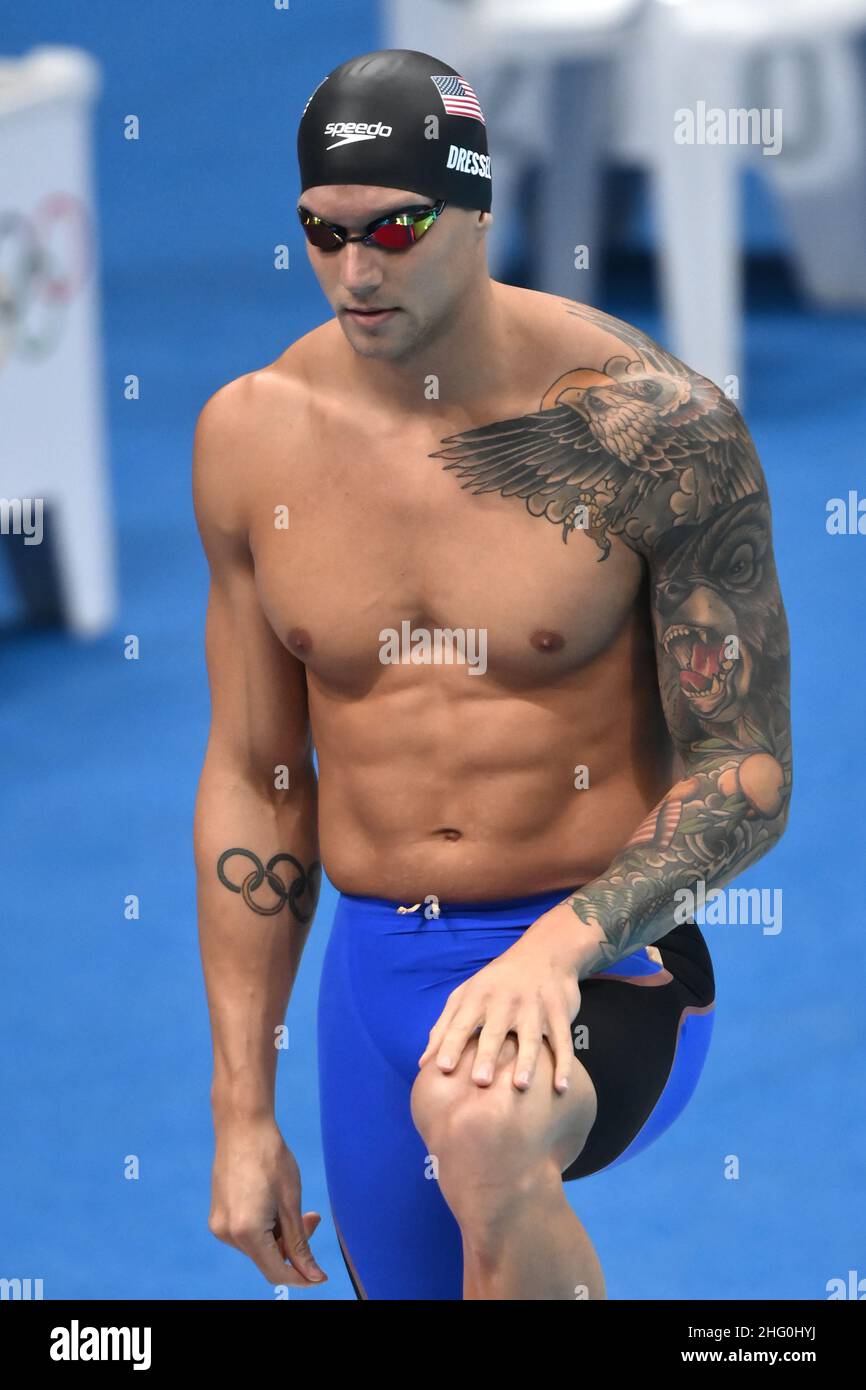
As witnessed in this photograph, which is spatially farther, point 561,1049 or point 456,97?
point 456,97

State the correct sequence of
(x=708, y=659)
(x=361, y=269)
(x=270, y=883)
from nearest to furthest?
(x=361, y=269) < (x=708, y=659) < (x=270, y=883)

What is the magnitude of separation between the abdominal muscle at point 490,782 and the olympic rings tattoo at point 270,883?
0.16 m

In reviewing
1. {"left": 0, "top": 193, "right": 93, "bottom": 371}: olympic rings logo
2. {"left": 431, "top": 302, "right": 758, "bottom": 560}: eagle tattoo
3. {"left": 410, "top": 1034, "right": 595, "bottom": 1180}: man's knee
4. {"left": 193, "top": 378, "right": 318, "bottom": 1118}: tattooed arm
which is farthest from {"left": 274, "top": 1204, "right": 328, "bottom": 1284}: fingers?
{"left": 0, "top": 193, "right": 93, "bottom": 371}: olympic rings logo

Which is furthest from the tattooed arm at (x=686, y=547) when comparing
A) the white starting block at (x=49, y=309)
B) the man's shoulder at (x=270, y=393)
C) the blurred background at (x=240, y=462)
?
the white starting block at (x=49, y=309)

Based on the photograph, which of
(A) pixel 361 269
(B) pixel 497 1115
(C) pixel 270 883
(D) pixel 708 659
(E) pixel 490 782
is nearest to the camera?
(B) pixel 497 1115

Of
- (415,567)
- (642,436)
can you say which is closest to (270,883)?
(415,567)

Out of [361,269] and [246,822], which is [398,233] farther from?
[246,822]

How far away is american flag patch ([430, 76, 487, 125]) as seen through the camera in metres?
2.33

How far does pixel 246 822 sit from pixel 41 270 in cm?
352

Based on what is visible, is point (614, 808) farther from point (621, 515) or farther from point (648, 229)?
point (648, 229)

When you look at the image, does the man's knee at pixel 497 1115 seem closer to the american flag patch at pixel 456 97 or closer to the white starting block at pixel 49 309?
the american flag patch at pixel 456 97

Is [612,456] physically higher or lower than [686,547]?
higher

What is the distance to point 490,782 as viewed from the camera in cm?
254

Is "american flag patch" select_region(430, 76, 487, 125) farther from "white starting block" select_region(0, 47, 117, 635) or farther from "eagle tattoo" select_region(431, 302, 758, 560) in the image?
"white starting block" select_region(0, 47, 117, 635)
